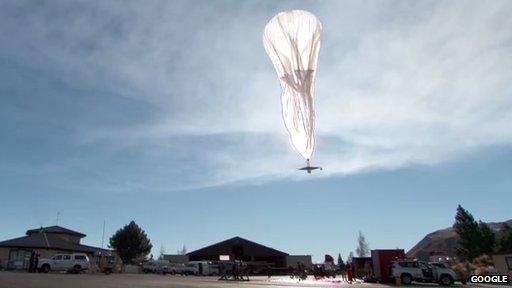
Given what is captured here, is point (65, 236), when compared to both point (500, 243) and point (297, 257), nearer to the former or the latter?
point (297, 257)

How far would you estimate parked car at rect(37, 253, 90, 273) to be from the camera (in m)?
44.3

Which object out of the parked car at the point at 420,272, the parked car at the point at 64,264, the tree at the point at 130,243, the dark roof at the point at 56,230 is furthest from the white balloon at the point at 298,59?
the tree at the point at 130,243

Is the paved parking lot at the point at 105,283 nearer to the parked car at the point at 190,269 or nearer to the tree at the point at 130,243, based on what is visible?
the parked car at the point at 190,269

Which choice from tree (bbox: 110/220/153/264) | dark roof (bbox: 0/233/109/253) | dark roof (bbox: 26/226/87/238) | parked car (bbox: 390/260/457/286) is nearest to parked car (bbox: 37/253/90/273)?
dark roof (bbox: 0/233/109/253)

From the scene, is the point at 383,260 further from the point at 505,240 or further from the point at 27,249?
the point at 505,240

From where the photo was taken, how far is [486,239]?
82750 mm

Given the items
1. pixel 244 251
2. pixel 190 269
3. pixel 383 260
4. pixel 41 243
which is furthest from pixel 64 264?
pixel 244 251

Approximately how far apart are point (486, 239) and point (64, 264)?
69714 millimetres

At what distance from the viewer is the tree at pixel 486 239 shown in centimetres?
8125

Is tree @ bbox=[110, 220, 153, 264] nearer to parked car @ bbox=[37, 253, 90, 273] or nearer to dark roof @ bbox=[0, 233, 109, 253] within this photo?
dark roof @ bbox=[0, 233, 109, 253]

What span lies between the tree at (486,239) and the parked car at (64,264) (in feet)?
217

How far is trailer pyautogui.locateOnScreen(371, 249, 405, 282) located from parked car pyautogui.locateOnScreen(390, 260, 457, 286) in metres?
1.42

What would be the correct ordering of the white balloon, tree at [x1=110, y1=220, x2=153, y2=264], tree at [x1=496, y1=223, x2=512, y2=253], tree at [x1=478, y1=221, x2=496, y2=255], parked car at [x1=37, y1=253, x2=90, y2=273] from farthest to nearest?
tree at [x1=110, y1=220, x2=153, y2=264] < tree at [x1=478, y1=221, x2=496, y2=255] < tree at [x1=496, y1=223, x2=512, y2=253] < parked car at [x1=37, y1=253, x2=90, y2=273] < the white balloon

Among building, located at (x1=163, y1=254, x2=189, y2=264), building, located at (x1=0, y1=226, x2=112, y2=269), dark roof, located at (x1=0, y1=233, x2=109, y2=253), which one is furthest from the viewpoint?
building, located at (x1=163, y1=254, x2=189, y2=264)
